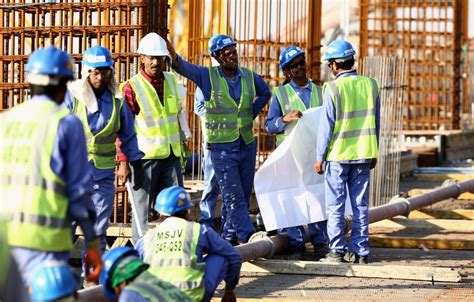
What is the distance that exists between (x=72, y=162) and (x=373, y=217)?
799cm

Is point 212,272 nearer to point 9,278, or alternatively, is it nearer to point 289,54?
point 9,278

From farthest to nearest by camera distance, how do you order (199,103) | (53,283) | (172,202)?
(199,103) < (172,202) < (53,283)

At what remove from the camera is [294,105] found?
13.2 metres

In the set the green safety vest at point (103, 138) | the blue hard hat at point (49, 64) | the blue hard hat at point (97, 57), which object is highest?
the blue hard hat at point (97, 57)

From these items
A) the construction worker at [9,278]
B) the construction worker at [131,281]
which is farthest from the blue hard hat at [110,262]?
the construction worker at [9,278]

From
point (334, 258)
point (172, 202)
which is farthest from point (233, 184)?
point (172, 202)

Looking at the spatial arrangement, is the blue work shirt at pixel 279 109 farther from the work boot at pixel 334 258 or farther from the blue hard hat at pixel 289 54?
the work boot at pixel 334 258

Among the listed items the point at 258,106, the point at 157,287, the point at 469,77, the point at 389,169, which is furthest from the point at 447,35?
the point at 157,287

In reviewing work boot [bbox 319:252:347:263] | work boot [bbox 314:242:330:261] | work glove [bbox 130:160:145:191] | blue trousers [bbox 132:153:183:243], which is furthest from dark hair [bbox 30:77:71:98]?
work boot [bbox 314:242:330:261]

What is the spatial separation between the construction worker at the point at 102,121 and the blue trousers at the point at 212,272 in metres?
1.59

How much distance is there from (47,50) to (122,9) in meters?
5.36

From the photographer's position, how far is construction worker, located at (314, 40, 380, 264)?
12.3m

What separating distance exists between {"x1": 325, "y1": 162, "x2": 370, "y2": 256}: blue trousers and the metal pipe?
62 cm

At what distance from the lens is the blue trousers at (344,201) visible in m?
12.3
